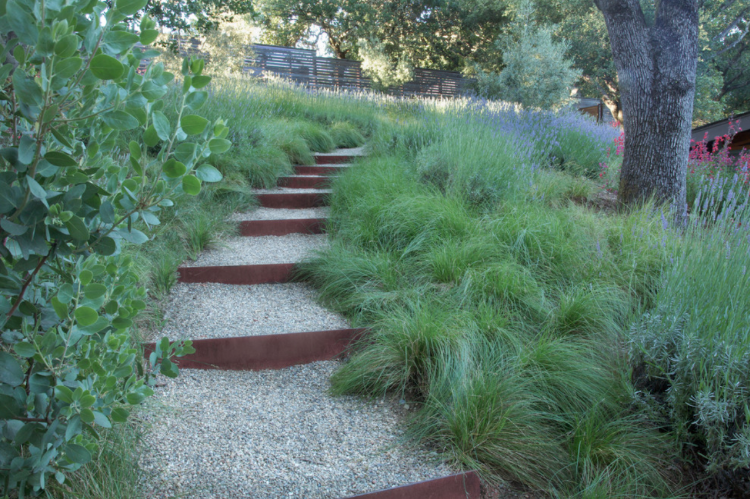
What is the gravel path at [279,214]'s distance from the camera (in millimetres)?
4645

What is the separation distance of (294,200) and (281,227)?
2.49 feet

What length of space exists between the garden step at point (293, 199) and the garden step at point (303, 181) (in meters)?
0.46

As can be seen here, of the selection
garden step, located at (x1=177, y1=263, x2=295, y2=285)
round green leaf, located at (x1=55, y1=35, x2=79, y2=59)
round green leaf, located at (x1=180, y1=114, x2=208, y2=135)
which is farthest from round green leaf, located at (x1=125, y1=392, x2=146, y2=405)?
garden step, located at (x1=177, y1=263, x2=295, y2=285)

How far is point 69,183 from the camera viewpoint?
98 centimetres

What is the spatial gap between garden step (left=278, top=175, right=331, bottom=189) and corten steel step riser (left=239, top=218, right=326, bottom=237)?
1203mm

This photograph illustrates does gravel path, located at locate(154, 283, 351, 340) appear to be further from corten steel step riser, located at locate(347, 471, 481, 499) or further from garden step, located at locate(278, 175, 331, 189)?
garden step, located at locate(278, 175, 331, 189)

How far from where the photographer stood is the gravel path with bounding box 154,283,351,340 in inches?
109

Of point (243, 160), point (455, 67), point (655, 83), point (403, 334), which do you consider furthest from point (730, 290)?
point (455, 67)

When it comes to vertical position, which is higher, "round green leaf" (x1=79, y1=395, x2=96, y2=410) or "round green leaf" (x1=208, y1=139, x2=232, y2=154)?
"round green leaf" (x1=208, y1=139, x2=232, y2=154)

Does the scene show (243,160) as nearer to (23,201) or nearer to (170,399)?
(170,399)

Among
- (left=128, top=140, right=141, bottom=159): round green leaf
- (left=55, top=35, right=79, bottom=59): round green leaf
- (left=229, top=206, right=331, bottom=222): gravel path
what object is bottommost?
(left=229, top=206, right=331, bottom=222): gravel path

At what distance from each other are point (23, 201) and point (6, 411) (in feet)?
1.71

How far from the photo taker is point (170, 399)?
2275 millimetres

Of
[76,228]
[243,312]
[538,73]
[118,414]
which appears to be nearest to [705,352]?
[118,414]
